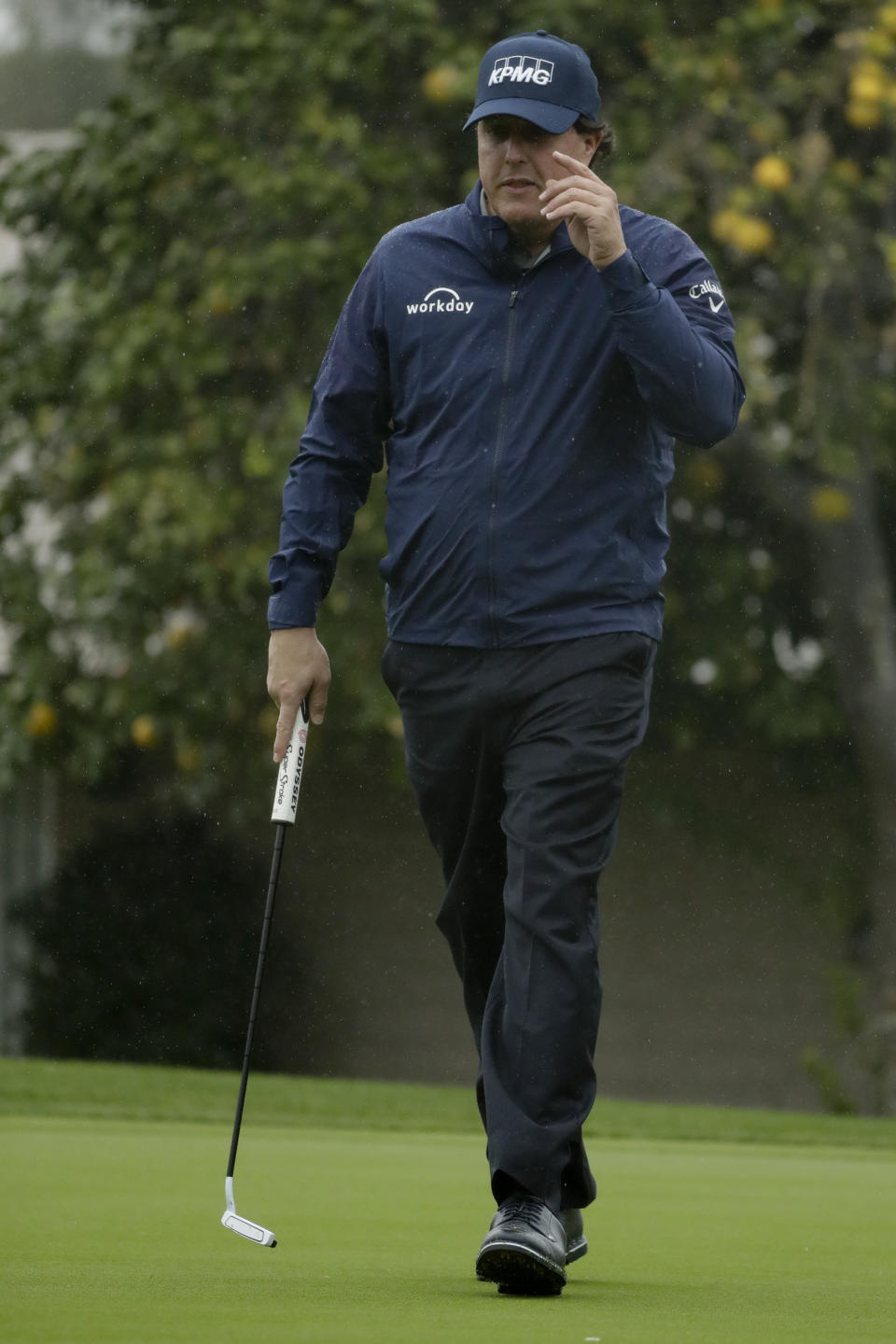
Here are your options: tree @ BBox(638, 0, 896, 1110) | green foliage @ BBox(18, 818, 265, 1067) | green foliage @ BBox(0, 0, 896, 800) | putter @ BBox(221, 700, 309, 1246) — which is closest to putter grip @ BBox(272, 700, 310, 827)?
putter @ BBox(221, 700, 309, 1246)

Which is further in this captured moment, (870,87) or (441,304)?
(870,87)

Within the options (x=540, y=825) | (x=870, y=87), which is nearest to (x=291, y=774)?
(x=540, y=825)

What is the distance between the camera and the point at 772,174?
1098 cm

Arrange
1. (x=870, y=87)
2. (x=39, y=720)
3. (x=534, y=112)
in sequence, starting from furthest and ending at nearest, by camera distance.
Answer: (x=39, y=720)
(x=870, y=87)
(x=534, y=112)

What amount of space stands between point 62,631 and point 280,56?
324 centimetres

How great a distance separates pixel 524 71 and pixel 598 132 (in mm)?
216

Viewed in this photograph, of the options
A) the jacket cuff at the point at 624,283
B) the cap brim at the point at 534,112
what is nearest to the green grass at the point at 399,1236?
the jacket cuff at the point at 624,283

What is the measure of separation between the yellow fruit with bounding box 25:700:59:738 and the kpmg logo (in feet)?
28.9

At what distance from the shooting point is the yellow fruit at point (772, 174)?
1098cm

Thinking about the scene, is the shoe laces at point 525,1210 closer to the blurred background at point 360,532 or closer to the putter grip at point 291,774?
the putter grip at point 291,774

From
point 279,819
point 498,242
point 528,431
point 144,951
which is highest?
point 498,242

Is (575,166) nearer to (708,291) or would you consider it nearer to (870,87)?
(708,291)

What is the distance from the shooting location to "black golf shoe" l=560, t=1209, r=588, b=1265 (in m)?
3.67

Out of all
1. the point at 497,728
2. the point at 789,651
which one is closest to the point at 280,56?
the point at 789,651
